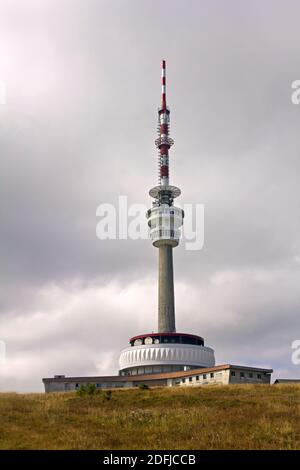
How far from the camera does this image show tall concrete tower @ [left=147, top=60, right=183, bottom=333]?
383ft

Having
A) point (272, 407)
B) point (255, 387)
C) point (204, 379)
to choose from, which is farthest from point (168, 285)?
point (272, 407)

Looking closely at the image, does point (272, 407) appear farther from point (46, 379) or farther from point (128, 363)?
point (128, 363)

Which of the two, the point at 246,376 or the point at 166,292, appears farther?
the point at 166,292

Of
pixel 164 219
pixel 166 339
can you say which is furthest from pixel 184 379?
pixel 164 219

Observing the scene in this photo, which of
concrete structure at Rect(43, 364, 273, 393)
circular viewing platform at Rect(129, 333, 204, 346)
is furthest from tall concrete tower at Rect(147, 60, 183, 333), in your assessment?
concrete structure at Rect(43, 364, 273, 393)

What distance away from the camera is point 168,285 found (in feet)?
385

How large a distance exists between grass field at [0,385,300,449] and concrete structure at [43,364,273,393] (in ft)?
125

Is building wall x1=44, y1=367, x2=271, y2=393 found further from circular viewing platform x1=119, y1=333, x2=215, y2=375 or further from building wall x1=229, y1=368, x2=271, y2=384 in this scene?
circular viewing platform x1=119, y1=333, x2=215, y2=375

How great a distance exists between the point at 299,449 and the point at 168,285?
96.3 m

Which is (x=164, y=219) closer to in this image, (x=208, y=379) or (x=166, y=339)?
(x=166, y=339)

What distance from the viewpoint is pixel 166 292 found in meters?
117

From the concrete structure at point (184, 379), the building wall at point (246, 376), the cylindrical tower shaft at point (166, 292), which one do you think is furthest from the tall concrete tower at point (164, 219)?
the building wall at point (246, 376)

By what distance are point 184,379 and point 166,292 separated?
98.1 ft
